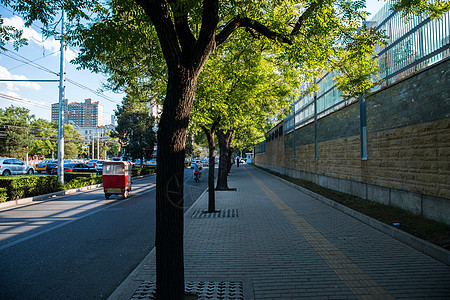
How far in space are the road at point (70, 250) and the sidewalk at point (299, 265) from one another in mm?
605

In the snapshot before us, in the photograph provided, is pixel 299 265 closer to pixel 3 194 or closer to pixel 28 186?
pixel 3 194

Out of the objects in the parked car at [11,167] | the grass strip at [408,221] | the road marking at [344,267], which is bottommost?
the road marking at [344,267]

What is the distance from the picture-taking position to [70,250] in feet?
20.7

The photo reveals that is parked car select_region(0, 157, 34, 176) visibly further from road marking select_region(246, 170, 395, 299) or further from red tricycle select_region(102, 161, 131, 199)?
road marking select_region(246, 170, 395, 299)

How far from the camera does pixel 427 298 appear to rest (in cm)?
370

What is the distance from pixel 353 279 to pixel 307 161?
15.1 metres

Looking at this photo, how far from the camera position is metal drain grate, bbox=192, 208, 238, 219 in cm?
941

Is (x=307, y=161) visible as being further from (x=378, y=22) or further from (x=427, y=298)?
(x=427, y=298)

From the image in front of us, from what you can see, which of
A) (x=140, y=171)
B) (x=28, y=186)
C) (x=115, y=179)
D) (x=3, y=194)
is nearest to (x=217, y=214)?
(x=115, y=179)

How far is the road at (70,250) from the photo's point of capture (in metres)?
4.46

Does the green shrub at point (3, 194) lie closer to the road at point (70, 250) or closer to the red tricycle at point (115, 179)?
the road at point (70, 250)

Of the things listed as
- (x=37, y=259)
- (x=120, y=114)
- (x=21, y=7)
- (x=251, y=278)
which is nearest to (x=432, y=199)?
(x=251, y=278)

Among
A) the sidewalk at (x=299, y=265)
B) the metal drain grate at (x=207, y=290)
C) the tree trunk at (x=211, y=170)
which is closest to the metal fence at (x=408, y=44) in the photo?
the sidewalk at (x=299, y=265)

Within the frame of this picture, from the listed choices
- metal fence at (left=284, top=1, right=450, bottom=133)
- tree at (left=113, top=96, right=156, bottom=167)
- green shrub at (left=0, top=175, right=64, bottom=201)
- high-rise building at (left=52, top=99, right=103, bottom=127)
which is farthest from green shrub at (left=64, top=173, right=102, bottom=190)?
high-rise building at (left=52, top=99, right=103, bottom=127)
